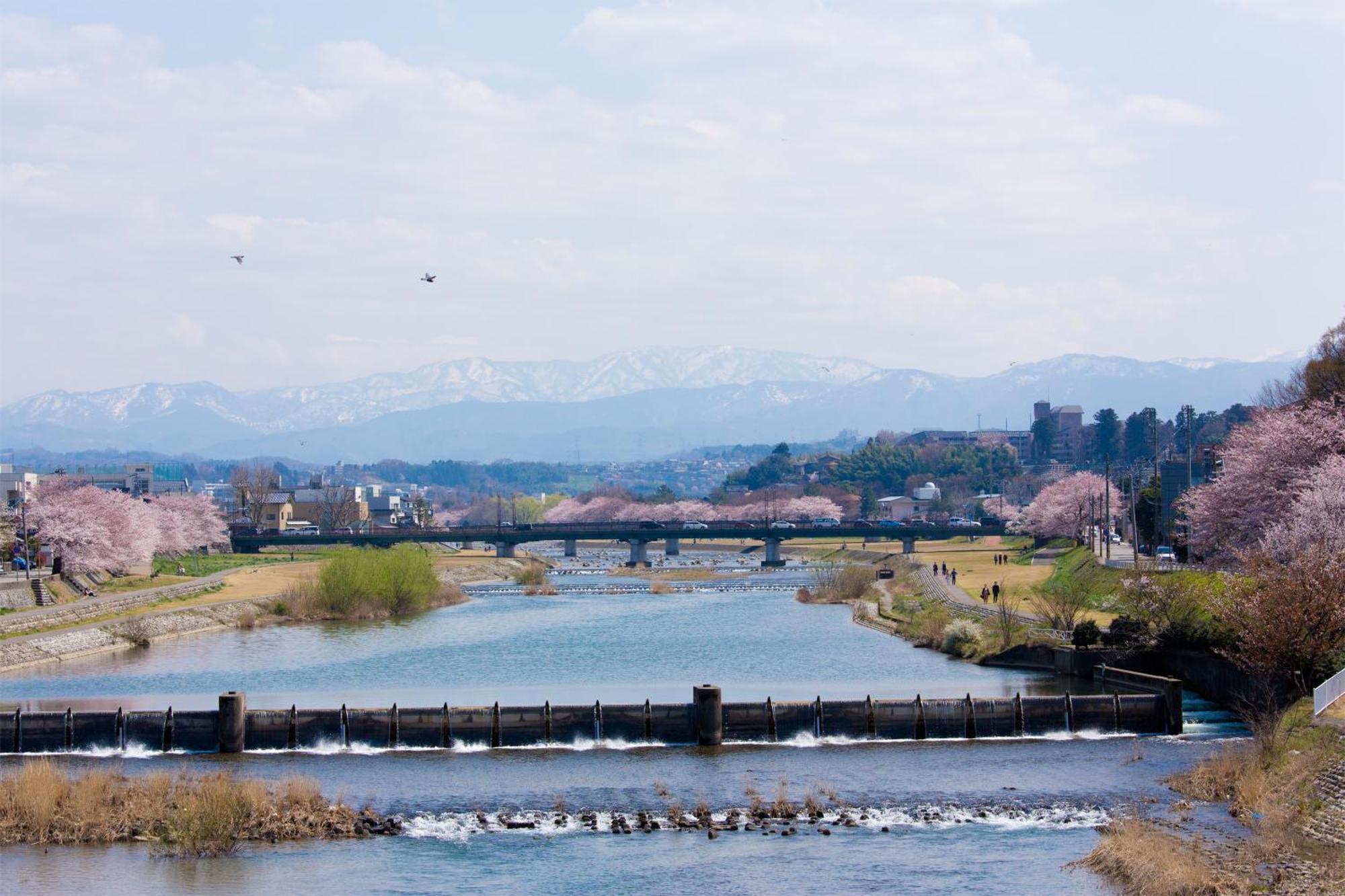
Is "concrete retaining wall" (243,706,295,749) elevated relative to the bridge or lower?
lower

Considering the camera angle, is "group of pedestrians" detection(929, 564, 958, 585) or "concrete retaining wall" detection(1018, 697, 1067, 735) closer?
"concrete retaining wall" detection(1018, 697, 1067, 735)

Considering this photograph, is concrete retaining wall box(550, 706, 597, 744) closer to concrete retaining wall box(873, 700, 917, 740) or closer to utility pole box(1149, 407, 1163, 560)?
concrete retaining wall box(873, 700, 917, 740)

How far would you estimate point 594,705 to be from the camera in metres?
49.6

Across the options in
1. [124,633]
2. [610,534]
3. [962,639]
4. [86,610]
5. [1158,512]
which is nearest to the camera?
[962,639]

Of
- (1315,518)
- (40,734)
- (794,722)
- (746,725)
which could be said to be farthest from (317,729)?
(1315,518)

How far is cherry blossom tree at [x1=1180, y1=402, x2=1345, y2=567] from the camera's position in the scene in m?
75.4

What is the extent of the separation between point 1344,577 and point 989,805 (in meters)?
16.7

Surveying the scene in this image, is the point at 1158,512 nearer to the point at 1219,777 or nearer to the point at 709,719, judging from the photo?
the point at 709,719

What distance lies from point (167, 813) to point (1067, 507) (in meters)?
131

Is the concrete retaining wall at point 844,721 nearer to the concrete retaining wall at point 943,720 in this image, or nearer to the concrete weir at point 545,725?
the concrete weir at point 545,725

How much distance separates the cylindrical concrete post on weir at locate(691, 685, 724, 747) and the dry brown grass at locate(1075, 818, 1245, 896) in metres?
15.2

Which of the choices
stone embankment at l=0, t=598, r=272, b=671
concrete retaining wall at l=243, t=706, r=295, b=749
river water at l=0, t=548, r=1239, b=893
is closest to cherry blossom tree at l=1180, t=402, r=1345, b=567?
river water at l=0, t=548, r=1239, b=893

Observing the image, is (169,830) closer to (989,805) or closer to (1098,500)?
(989,805)

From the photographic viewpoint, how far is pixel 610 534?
594ft
